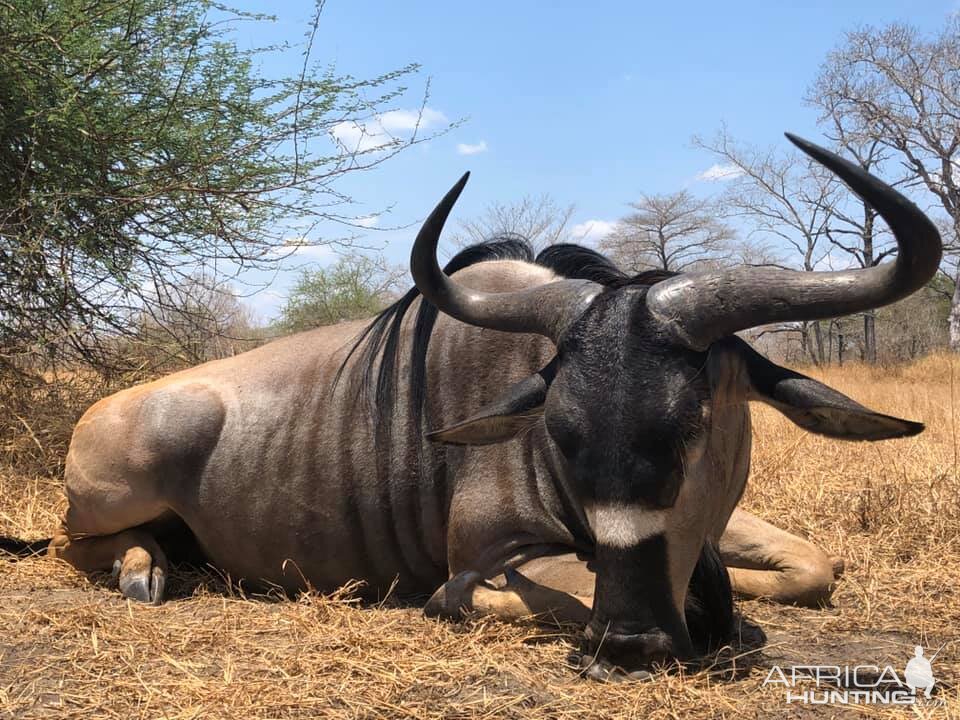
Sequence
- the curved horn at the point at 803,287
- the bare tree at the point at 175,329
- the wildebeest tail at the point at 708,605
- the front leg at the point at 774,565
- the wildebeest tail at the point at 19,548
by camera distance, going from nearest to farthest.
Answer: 1. the curved horn at the point at 803,287
2. the wildebeest tail at the point at 708,605
3. the front leg at the point at 774,565
4. the wildebeest tail at the point at 19,548
5. the bare tree at the point at 175,329

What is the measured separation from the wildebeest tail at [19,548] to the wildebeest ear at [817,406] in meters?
3.72

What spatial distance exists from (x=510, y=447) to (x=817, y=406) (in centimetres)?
127

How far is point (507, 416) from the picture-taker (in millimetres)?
2863

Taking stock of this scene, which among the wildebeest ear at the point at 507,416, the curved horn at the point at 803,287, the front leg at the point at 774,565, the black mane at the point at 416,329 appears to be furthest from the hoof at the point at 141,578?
the curved horn at the point at 803,287

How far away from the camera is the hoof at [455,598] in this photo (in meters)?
3.15

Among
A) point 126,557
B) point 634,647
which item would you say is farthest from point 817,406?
point 126,557

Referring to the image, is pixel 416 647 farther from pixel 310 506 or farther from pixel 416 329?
pixel 416 329

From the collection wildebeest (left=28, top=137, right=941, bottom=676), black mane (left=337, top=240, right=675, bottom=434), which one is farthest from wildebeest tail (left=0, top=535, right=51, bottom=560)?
black mane (left=337, top=240, right=675, bottom=434)

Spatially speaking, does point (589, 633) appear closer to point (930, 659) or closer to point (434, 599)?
point (434, 599)

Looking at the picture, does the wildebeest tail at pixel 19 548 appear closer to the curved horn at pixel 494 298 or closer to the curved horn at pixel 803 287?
the curved horn at pixel 494 298

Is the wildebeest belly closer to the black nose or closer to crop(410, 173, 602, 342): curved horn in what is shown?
crop(410, 173, 602, 342): curved horn

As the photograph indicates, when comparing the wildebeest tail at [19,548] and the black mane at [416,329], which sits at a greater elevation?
the black mane at [416,329]

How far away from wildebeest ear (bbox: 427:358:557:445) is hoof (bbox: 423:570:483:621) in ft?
1.79

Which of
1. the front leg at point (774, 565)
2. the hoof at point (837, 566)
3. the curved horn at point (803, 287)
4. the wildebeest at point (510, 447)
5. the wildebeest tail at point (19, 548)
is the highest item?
the curved horn at point (803, 287)
